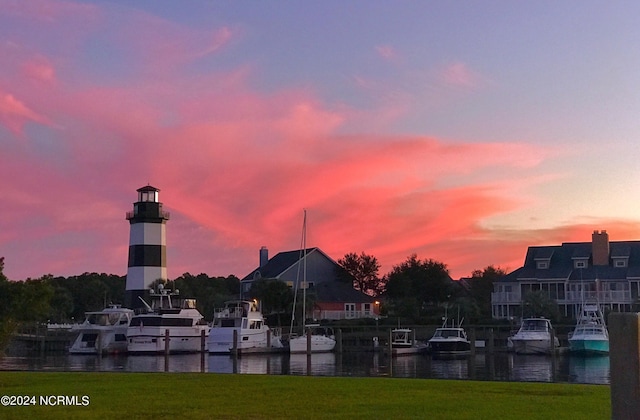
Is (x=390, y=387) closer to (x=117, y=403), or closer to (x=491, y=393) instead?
(x=491, y=393)

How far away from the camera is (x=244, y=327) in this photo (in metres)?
57.3

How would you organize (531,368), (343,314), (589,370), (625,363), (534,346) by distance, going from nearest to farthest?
(625,363) < (589,370) < (531,368) < (534,346) < (343,314)

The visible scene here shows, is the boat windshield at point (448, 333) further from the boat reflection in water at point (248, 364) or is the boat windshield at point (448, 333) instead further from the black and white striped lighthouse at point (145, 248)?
→ the black and white striped lighthouse at point (145, 248)

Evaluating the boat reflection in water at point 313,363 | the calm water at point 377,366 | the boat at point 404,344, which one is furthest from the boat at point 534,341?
the boat reflection in water at point 313,363

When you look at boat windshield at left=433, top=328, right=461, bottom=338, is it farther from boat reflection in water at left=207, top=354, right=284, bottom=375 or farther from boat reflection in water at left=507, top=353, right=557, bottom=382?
boat reflection in water at left=207, top=354, right=284, bottom=375

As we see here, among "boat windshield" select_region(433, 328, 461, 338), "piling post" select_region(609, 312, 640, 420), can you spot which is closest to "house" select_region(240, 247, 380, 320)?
"boat windshield" select_region(433, 328, 461, 338)

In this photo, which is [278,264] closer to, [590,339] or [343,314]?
[343,314]

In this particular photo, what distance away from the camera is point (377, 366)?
45031mm

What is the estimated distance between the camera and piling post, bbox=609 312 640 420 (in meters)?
5.44

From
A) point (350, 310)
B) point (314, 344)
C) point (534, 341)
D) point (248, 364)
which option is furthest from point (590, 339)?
point (350, 310)

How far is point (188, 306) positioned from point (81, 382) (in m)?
43.8

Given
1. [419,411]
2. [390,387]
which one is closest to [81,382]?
[390,387]

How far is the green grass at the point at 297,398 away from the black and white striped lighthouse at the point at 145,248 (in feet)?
149

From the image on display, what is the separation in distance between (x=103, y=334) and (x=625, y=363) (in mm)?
57487
